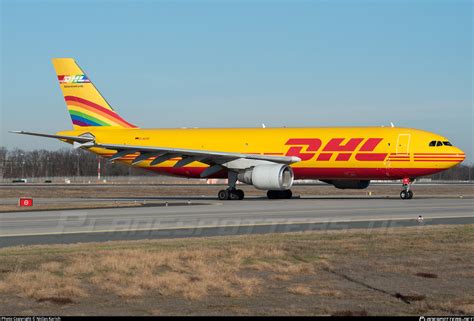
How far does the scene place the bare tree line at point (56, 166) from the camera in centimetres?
15662

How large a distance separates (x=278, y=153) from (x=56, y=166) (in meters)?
127

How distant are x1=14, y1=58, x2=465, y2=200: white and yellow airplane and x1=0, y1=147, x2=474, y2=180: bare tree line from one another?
3913 inches

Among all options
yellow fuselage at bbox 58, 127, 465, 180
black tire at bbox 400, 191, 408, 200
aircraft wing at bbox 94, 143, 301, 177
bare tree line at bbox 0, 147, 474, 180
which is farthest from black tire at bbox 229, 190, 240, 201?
bare tree line at bbox 0, 147, 474, 180

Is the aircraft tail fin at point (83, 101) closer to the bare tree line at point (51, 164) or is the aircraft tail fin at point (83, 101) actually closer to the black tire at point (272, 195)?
the black tire at point (272, 195)

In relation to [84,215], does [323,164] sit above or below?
above

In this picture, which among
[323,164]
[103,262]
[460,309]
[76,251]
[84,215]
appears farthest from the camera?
[323,164]

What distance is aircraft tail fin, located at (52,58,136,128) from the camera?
50.1m

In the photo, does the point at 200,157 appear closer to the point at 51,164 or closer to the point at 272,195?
the point at 272,195

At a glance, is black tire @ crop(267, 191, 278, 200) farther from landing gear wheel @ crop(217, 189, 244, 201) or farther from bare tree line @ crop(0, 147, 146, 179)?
bare tree line @ crop(0, 147, 146, 179)

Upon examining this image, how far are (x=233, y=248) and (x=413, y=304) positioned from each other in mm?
6705

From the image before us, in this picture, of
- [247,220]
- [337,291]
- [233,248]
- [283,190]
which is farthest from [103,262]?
[283,190]

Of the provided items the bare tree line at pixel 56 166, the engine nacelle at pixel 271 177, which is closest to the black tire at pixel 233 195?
the engine nacelle at pixel 271 177

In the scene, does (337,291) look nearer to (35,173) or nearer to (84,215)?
(84,215)

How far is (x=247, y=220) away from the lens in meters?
27.0
